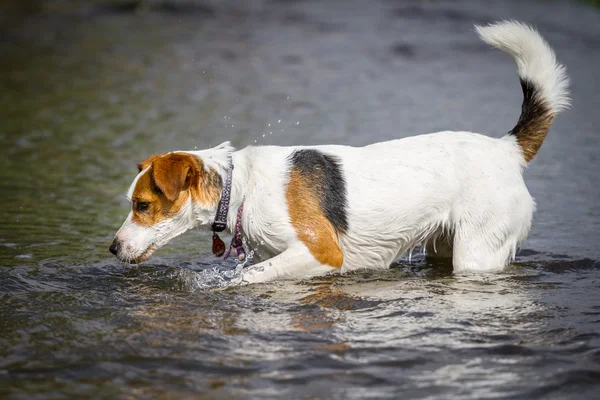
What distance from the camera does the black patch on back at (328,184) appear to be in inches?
253

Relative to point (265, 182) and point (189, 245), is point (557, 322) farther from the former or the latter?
point (189, 245)

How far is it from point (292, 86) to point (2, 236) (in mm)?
9784

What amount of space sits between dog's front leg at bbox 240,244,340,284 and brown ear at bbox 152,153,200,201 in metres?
0.88

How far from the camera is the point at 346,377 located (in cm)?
475

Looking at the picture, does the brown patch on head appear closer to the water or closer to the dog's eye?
the dog's eye

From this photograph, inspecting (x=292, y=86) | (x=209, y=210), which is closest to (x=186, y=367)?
(x=209, y=210)

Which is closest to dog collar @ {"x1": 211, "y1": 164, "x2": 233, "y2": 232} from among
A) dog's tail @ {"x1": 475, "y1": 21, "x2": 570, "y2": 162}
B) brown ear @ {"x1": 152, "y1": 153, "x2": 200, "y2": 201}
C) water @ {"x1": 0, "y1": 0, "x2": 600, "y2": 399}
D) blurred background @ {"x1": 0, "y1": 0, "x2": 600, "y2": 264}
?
brown ear @ {"x1": 152, "y1": 153, "x2": 200, "y2": 201}

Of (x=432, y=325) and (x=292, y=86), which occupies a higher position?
(x=292, y=86)

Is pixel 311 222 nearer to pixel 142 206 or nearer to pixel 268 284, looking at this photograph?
pixel 268 284

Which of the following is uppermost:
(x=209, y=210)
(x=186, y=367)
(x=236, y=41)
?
(x=236, y=41)

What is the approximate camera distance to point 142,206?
623 centimetres

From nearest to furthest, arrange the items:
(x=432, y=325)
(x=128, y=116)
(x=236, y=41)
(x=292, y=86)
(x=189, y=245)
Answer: (x=432, y=325) < (x=189, y=245) < (x=128, y=116) < (x=292, y=86) < (x=236, y=41)

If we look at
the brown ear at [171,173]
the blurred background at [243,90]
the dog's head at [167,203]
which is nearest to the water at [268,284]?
the blurred background at [243,90]

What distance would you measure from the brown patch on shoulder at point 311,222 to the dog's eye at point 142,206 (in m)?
1.09
